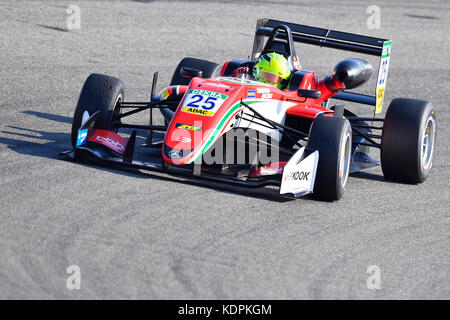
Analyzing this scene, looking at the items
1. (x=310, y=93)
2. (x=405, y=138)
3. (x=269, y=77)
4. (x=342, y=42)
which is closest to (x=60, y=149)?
(x=269, y=77)

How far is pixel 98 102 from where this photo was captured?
837 cm

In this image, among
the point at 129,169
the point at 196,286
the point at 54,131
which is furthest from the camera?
the point at 54,131

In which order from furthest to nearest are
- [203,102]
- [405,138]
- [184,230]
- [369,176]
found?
1. [369,176]
2. [405,138]
3. [203,102]
4. [184,230]

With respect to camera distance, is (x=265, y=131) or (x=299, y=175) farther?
(x=265, y=131)

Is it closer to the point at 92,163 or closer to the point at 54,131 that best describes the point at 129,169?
the point at 92,163

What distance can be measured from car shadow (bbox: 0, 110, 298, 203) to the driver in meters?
1.58

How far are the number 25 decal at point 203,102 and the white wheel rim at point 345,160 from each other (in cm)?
130

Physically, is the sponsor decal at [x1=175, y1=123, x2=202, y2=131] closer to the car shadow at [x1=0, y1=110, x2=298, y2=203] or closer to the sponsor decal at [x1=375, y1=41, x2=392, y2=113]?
the car shadow at [x1=0, y1=110, x2=298, y2=203]

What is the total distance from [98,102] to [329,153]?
8.17 ft

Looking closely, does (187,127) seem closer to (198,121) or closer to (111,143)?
(198,121)

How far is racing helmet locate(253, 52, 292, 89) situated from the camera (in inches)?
355

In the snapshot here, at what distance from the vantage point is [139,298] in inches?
199
